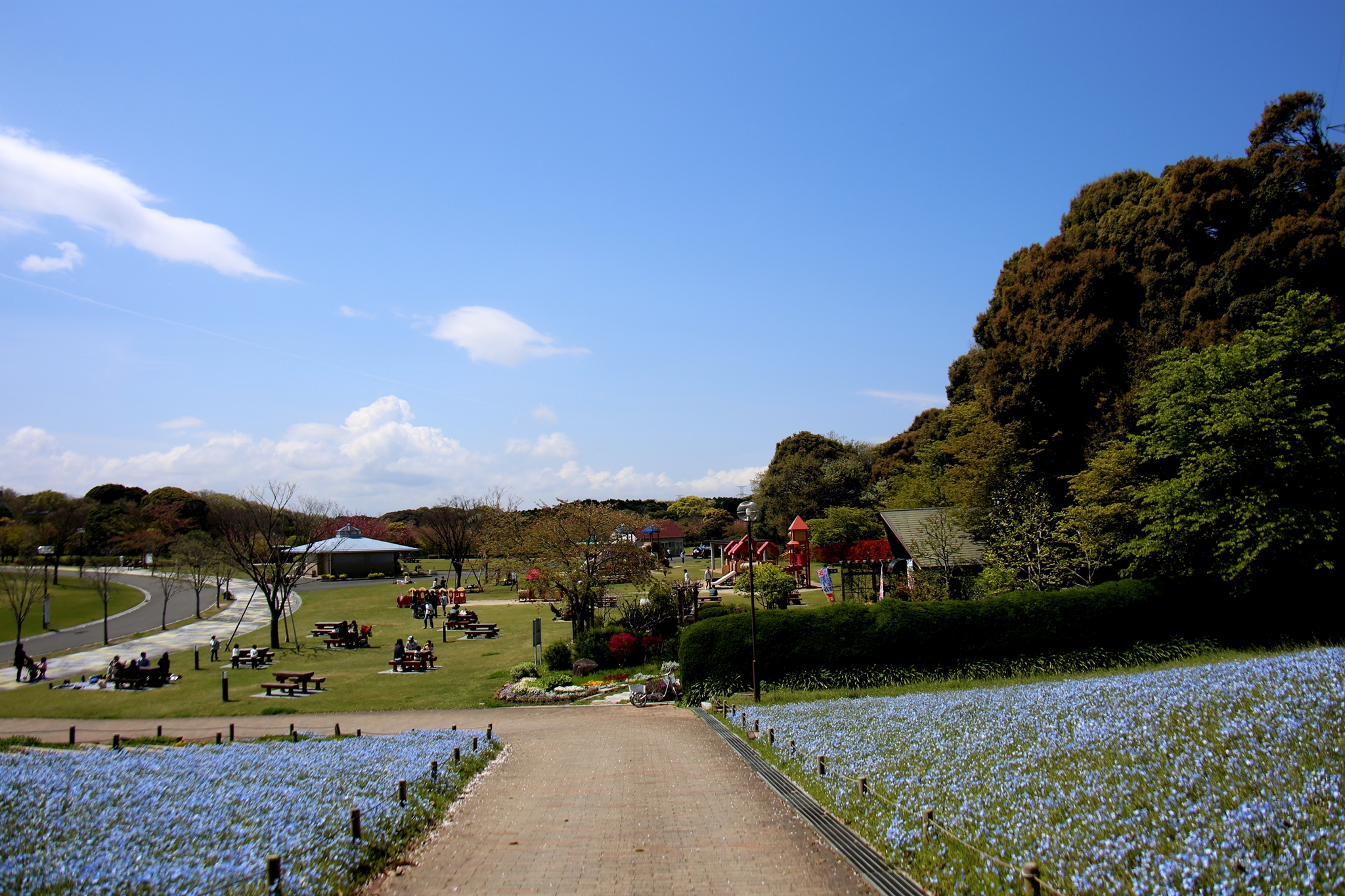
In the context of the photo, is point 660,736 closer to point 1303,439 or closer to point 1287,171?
point 1303,439

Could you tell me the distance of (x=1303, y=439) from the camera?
20375 millimetres

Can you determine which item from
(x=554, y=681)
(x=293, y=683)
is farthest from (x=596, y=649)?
(x=293, y=683)

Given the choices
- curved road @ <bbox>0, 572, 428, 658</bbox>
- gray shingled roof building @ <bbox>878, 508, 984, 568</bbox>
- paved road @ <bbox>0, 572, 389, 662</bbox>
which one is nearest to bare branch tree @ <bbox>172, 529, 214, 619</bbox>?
paved road @ <bbox>0, 572, 389, 662</bbox>

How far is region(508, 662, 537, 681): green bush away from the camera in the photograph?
2520cm

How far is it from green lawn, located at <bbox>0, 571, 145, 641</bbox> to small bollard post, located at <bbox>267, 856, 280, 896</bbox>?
142 ft

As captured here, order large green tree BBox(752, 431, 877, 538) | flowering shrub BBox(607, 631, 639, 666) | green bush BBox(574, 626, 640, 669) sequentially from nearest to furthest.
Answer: green bush BBox(574, 626, 640, 669), flowering shrub BBox(607, 631, 639, 666), large green tree BBox(752, 431, 877, 538)

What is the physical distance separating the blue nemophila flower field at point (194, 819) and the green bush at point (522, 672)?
49.0 ft

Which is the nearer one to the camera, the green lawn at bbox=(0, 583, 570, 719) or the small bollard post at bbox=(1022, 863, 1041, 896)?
the small bollard post at bbox=(1022, 863, 1041, 896)

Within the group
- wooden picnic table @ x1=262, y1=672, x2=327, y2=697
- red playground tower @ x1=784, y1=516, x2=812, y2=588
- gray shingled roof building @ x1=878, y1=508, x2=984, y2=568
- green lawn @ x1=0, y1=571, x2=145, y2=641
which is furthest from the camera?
red playground tower @ x1=784, y1=516, x2=812, y2=588

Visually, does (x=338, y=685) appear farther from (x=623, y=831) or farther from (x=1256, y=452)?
(x=1256, y=452)

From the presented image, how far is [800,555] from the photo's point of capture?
48.9 metres

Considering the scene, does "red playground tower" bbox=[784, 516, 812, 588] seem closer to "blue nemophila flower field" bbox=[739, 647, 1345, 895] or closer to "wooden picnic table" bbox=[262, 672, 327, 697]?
"wooden picnic table" bbox=[262, 672, 327, 697]

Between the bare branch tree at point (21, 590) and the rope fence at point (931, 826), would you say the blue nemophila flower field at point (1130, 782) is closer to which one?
the rope fence at point (931, 826)

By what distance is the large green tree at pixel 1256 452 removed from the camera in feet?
66.6
